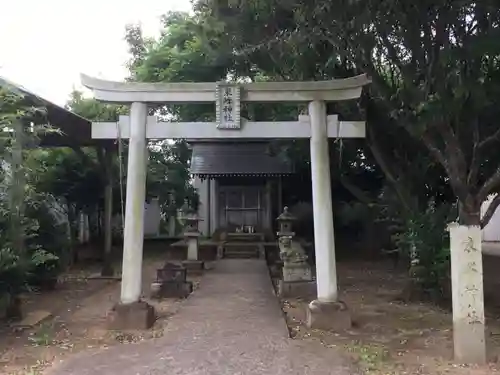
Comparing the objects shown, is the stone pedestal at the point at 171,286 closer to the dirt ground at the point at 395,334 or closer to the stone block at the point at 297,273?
the stone block at the point at 297,273

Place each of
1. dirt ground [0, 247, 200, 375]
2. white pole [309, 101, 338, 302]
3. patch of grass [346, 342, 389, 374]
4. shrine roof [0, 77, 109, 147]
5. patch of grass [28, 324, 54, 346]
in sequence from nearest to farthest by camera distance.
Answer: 1. patch of grass [346, 342, 389, 374]
2. dirt ground [0, 247, 200, 375]
3. patch of grass [28, 324, 54, 346]
4. white pole [309, 101, 338, 302]
5. shrine roof [0, 77, 109, 147]

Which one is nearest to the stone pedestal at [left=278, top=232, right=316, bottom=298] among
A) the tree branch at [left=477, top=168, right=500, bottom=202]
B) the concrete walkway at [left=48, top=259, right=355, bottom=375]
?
the concrete walkway at [left=48, top=259, right=355, bottom=375]

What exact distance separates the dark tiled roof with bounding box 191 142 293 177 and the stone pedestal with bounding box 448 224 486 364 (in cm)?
1245

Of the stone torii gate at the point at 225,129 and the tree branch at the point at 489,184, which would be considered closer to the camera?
the tree branch at the point at 489,184

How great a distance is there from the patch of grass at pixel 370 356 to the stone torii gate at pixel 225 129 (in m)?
1.04

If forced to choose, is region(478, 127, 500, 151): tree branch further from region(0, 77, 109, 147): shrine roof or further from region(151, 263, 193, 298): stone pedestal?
region(0, 77, 109, 147): shrine roof

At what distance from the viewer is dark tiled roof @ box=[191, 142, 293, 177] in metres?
18.7

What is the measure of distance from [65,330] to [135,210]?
1935 millimetres

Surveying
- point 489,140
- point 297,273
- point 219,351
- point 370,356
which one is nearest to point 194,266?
point 297,273

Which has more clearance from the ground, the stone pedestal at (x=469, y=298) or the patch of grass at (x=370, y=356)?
the stone pedestal at (x=469, y=298)

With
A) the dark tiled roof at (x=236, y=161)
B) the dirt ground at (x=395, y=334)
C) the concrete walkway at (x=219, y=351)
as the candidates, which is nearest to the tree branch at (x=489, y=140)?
the dirt ground at (x=395, y=334)

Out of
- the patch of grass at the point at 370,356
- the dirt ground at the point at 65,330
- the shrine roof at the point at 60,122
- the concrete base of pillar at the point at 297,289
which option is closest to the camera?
the patch of grass at the point at 370,356

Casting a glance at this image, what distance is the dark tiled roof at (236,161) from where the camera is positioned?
18.7 m

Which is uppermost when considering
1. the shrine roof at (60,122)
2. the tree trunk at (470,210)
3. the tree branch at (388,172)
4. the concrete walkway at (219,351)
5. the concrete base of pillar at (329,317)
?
the shrine roof at (60,122)
